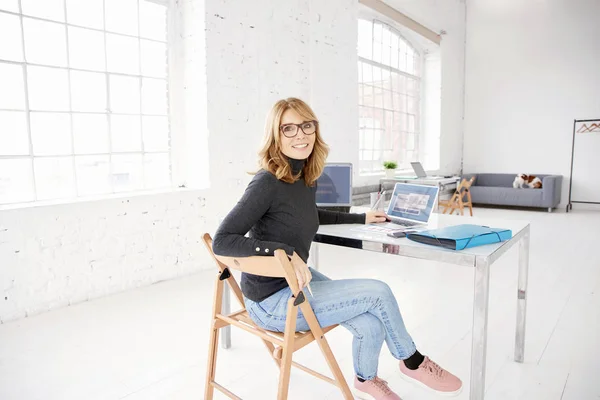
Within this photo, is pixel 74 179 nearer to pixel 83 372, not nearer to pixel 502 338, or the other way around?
pixel 83 372

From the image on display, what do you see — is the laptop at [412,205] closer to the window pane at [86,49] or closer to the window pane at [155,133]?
the window pane at [155,133]

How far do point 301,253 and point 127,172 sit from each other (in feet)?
8.12

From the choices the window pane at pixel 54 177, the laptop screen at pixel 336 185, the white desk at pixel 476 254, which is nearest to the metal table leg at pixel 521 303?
the white desk at pixel 476 254

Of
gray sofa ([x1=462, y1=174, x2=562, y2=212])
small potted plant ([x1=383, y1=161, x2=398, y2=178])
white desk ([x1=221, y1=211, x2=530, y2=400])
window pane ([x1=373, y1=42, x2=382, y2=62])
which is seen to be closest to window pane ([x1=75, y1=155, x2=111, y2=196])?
white desk ([x1=221, y1=211, x2=530, y2=400])

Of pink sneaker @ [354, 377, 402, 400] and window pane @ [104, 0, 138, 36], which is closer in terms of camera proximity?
pink sneaker @ [354, 377, 402, 400]

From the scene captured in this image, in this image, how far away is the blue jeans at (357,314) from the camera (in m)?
1.57

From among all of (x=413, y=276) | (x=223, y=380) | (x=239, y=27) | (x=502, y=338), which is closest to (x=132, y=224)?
(x=223, y=380)

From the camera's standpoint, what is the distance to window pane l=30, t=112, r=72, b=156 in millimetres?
3074

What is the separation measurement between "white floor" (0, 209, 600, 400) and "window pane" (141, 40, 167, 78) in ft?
5.93

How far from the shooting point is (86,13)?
3334 millimetres

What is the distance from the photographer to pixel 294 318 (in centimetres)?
143

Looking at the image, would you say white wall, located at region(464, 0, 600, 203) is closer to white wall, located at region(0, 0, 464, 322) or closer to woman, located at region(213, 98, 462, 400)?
white wall, located at region(0, 0, 464, 322)

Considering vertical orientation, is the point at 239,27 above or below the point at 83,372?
above

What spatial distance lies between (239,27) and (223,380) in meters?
3.17
